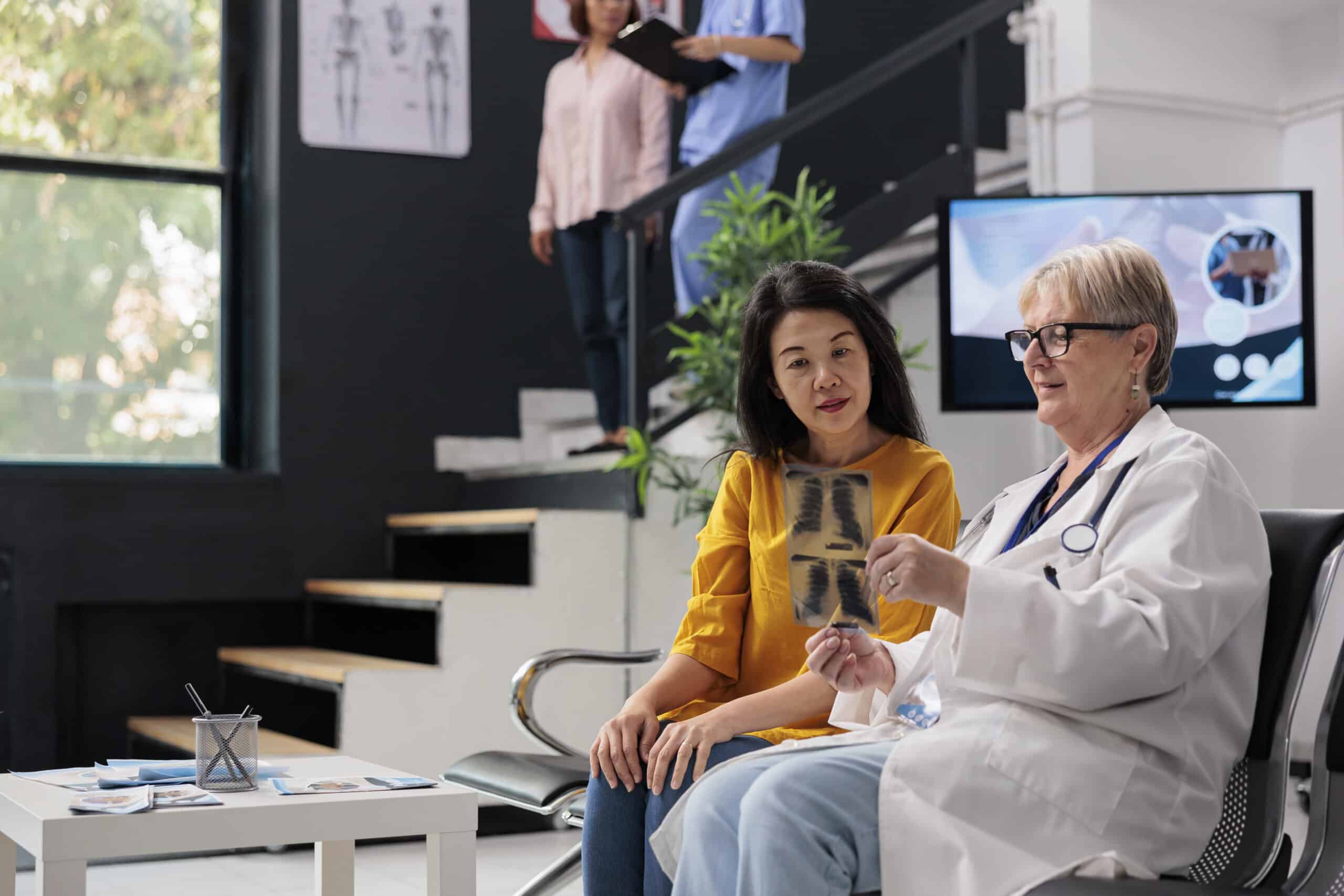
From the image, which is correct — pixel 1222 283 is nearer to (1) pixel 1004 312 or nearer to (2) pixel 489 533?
(1) pixel 1004 312

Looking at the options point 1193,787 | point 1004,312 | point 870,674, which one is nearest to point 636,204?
point 1004,312

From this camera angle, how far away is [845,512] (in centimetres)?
167

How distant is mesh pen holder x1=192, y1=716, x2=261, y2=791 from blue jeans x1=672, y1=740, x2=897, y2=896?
0.77 m

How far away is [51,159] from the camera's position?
4980 mm

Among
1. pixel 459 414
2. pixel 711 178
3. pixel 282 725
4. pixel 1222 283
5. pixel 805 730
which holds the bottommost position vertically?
pixel 282 725

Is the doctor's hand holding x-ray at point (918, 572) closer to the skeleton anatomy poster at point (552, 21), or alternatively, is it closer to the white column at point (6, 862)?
the white column at point (6, 862)

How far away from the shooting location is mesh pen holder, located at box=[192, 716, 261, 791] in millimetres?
2215

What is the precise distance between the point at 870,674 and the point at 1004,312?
8.48 ft

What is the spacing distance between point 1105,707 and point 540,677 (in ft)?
4.78

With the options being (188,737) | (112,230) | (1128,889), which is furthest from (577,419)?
(1128,889)

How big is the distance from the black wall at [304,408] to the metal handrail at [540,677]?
2.45 metres

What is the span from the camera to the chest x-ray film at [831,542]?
1667mm

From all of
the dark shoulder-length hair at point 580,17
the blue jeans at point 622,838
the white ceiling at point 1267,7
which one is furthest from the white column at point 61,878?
the white ceiling at point 1267,7

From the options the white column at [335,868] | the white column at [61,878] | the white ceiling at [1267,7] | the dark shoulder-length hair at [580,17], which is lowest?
the white column at [335,868]
